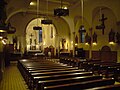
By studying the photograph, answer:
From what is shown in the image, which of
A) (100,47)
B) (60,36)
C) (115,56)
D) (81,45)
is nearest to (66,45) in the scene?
(60,36)

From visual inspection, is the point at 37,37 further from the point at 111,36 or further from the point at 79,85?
the point at 79,85

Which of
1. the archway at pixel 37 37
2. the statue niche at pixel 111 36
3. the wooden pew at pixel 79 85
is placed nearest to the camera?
the wooden pew at pixel 79 85

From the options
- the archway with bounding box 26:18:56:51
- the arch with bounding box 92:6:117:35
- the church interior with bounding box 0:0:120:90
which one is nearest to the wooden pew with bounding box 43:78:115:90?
the church interior with bounding box 0:0:120:90

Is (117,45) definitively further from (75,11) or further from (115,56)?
(75,11)

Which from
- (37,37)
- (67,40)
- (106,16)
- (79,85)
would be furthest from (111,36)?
(37,37)

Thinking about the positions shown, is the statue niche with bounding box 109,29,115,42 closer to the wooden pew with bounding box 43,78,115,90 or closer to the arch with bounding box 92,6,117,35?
the arch with bounding box 92,6,117,35

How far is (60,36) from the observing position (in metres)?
22.6

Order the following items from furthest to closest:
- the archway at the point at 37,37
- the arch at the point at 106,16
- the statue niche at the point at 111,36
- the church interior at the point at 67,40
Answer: the archway at the point at 37,37 → the arch at the point at 106,16 → the statue niche at the point at 111,36 → the church interior at the point at 67,40

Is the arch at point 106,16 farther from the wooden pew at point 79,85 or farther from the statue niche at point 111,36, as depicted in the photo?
the wooden pew at point 79,85

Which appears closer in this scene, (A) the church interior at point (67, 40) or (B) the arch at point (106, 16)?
(A) the church interior at point (67, 40)

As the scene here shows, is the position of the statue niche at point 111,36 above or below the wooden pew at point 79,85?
above

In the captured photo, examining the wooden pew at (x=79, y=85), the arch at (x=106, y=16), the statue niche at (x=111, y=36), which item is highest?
the arch at (x=106, y=16)

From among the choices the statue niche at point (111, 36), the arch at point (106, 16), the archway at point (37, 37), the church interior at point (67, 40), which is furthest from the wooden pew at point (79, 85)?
the archway at point (37, 37)

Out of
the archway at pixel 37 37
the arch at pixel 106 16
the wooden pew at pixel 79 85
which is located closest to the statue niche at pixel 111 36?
the arch at pixel 106 16
